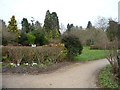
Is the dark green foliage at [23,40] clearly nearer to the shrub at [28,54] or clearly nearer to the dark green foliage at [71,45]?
the dark green foliage at [71,45]

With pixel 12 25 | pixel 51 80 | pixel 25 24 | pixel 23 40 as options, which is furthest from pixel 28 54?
pixel 25 24

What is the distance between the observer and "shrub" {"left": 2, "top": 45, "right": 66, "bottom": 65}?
15273mm

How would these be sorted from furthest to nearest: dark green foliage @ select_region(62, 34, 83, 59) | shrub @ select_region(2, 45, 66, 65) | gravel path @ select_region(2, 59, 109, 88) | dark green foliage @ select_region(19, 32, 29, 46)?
dark green foliage @ select_region(19, 32, 29, 46), dark green foliage @ select_region(62, 34, 83, 59), shrub @ select_region(2, 45, 66, 65), gravel path @ select_region(2, 59, 109, 88)

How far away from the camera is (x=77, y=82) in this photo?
36.1 feet

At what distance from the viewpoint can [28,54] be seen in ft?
51.0

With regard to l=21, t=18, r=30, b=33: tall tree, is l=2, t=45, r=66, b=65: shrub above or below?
below

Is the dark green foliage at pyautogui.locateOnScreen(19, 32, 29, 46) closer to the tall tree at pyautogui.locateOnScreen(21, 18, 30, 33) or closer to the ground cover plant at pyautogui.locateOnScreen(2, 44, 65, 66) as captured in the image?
the ground cover plant at pyautogui.locateOnScreen(2, 44, 65, 66)

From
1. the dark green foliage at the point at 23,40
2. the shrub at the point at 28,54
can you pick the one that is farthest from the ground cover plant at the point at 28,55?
the dark green foliage at the point at 23,40

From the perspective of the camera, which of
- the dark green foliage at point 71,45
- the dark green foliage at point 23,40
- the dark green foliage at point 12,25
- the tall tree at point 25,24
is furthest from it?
the tall tree at point 25,24

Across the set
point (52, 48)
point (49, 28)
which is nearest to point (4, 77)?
point (52, 48)

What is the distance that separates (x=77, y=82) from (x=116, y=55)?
268 centimetres

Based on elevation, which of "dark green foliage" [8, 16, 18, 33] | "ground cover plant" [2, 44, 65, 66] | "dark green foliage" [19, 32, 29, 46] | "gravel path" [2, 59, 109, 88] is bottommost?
"gravel path" [2, 59, 109, 88]

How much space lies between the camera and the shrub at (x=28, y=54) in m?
15.3

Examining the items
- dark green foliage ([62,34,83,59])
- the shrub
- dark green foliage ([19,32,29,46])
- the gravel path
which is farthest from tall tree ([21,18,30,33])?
the gravel path
